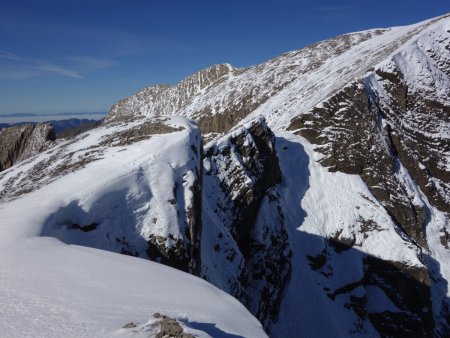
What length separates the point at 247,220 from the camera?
28.4 m

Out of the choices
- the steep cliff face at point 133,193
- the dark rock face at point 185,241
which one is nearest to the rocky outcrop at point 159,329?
the steep cliff face at point 133,193

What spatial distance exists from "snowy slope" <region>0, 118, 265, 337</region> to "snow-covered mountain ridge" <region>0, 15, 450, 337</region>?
85mm

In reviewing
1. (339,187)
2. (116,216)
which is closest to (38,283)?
(116,216)

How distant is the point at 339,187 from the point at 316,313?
1261 cm

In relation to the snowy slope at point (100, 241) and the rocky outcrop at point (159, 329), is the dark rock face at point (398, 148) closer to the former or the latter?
the snowy slope at point (100, 241)

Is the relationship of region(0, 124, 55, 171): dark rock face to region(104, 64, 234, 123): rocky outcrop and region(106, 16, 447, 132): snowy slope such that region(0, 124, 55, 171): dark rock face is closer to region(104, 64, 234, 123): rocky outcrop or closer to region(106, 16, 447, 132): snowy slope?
region(106, 16, 447, 132): snowy slope

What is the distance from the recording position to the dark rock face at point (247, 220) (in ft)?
76.8

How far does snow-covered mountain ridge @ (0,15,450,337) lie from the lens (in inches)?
587

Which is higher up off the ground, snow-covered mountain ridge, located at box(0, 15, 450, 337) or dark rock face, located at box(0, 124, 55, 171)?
dark rock face, located at box(0, 124, 55, 171)

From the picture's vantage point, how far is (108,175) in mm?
16453

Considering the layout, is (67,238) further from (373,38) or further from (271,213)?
(373,38)

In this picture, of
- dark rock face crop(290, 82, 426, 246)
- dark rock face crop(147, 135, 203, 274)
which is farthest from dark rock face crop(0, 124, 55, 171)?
dark rock face crop(290, 82, 426, 246)

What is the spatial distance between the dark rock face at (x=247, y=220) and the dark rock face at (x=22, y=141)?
69.5 ft

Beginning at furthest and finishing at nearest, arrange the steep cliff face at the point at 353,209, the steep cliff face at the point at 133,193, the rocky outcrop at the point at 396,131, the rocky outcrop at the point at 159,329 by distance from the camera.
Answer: the rocky outcrop at the point at 396,131
the steep cliff face at the point at 353,209
the steep cliff face at the point at 133,193
the rocky outcrop at the point at 159,329
